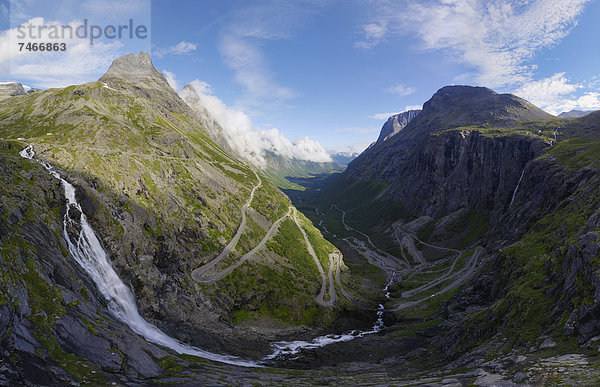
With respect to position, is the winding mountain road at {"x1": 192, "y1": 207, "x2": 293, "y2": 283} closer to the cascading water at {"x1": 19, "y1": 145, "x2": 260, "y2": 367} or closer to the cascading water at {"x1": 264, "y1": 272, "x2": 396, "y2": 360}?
the cascading water at {"x1": 19, "y1": 145, "x2": 260, "y2": 367}

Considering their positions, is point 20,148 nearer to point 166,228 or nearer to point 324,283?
point 166,228

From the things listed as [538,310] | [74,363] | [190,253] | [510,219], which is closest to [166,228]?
[190,253]

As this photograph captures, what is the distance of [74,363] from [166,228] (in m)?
69.8

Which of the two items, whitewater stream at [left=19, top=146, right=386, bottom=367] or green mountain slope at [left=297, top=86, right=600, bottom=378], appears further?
whitewater stream at [left=19, top=146, right=386, bottom=367]

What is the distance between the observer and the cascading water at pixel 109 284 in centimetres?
5977

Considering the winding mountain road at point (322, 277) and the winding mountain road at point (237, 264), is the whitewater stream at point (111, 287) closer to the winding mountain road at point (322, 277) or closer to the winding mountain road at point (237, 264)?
the winding mountain road at point (237, 264)

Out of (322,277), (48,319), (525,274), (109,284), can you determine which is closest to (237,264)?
(322,277)

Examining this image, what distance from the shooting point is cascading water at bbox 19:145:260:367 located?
59.8 m

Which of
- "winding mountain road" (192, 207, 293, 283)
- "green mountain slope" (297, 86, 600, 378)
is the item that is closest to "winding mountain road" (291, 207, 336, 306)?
"winding mountain road" (192, 207, 293, 283)

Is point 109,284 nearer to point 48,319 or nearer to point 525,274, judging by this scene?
point 48,319

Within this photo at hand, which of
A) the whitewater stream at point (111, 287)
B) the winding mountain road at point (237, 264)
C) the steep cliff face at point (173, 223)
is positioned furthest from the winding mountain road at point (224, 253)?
the whitewater stream at point (111, 287)

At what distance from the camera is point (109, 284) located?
64.9 m

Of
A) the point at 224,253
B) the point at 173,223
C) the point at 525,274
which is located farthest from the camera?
the point at 224,253

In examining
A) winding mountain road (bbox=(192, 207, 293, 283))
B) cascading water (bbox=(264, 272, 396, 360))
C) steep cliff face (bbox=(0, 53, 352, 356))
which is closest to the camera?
cascading water (bbox=(264, 272, 396, 360))
